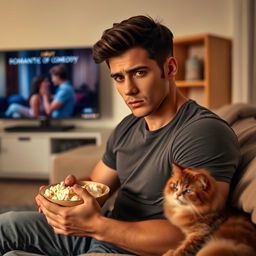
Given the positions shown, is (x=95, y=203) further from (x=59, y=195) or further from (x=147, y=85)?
(x=147, y=85)

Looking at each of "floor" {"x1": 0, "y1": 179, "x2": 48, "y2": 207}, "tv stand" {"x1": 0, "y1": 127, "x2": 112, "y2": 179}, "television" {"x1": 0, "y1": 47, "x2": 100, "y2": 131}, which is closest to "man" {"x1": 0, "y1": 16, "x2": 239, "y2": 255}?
"floor" {"x1": 0, "y1": 179, "x2": 48, "y2": 207}

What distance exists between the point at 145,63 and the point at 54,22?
10.8 feet

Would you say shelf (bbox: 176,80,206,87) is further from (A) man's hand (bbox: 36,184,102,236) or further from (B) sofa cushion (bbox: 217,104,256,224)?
(A) man's hand (bbox: 36,184,102,236)

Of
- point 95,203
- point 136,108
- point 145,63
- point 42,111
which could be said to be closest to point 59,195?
point 95,203

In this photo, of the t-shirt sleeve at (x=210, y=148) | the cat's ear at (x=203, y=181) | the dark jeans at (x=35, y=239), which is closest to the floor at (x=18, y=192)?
the dark jeans at (x=35, y=239)

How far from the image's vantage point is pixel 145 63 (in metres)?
1.11

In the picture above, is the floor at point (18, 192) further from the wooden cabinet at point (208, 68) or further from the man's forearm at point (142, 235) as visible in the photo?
the man's forearm at point (142, 235)

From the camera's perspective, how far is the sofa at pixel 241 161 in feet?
3.17

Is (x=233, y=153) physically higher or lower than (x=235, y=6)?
lower

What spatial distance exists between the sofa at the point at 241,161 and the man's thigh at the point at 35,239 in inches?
19.6

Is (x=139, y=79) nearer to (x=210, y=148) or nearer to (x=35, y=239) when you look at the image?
(x=210, y=148)

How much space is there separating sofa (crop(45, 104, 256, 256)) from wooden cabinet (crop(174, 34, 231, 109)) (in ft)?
4.16

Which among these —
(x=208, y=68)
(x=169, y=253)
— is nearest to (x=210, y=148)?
(x=169, y=253)

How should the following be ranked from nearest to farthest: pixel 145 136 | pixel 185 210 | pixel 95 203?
pixel 185 210, pixel 95 203, pixel 145 136
